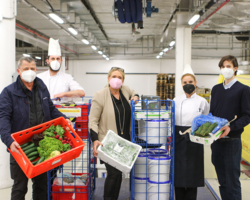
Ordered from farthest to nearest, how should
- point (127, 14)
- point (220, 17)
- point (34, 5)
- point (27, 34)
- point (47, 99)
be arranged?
point (27, 34) → point (220, 17) → point (34, 5) → point (127, 14) → point (47, 99)

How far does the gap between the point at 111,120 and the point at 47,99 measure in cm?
71

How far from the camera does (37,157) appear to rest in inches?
77.1

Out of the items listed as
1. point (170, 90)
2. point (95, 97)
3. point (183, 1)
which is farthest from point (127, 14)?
point (170, 90)

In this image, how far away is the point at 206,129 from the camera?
209 cm

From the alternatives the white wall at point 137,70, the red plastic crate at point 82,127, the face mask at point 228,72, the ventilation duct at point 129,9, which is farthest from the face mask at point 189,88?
the white wall at point 137,70

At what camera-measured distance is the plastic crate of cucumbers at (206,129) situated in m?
2.08

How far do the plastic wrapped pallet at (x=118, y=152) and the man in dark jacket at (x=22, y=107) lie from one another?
0.68 meters

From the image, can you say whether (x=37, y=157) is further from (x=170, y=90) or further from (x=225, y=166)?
(x=170, y=90)

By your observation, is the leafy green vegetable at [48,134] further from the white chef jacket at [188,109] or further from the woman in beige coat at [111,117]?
the white chef jacket at [188,109]

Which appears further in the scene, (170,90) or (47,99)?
(170,90)

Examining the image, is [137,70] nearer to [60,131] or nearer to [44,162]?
[60,131]

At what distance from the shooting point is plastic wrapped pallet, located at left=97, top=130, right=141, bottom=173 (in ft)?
6.63

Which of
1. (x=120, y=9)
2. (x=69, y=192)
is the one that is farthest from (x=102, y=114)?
(x=120, y=9)

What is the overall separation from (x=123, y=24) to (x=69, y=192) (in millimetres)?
8241
